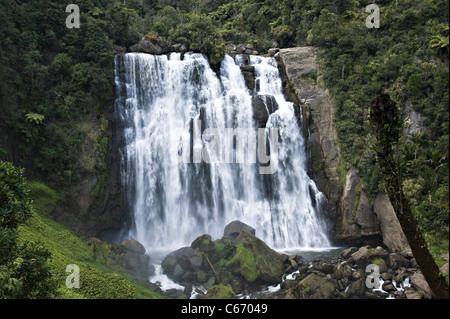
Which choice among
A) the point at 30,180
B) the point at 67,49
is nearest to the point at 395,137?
the point at 30,180

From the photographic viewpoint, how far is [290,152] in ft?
72.9

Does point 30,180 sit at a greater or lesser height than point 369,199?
greater

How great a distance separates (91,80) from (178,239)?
11.3 metres

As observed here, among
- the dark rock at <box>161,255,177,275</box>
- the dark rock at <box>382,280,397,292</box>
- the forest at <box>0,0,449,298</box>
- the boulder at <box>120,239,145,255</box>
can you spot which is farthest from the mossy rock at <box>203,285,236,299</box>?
the dark rock at <box>382,280,397,292</box>

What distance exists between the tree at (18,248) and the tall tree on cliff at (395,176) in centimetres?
873

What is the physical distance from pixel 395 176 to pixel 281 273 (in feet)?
28.8

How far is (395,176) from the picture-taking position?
7641 mm

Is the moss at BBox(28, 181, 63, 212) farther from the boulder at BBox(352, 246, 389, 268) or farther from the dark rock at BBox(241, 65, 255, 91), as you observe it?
the boulder at BBox(352, 246, 389, 268)

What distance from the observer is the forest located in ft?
55.8

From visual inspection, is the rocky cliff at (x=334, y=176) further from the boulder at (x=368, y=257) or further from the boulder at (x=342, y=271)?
the boulder at (x=342, y=271)

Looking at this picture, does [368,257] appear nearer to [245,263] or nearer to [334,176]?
[245,263]

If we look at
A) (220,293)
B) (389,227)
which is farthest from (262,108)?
(220,293)

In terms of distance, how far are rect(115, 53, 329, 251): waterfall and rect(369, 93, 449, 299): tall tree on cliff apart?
494 inches
